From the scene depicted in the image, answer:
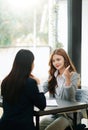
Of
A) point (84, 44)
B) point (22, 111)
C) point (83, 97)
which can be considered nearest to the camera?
point (22, 111)

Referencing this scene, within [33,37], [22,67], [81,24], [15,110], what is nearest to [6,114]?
[15,110]

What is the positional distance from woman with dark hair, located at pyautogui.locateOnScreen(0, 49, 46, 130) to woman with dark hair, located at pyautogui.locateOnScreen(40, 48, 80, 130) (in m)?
0.42

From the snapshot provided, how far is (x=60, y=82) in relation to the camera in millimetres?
2852

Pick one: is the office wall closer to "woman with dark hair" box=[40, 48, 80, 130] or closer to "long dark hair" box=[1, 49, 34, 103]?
"woman with dark hair" box=[40, 48, 80, 130]

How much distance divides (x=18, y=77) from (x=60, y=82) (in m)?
0.82

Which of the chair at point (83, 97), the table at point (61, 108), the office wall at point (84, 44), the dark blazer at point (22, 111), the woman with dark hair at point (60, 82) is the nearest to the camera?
the dark blazer at point (22, 111)

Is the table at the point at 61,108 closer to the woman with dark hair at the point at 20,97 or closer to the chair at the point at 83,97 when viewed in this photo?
the woman with dark hair at the point at 20,97

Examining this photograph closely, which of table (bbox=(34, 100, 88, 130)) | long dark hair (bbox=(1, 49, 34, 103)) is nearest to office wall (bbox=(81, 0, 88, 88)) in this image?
table (bbox=(34, 100, 88, 130))

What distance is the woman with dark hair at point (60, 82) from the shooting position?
2.55 m

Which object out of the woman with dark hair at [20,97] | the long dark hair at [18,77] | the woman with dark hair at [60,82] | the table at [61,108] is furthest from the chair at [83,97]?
the long dark hair at [18,77]

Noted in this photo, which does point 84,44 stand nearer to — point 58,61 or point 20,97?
point 58,61

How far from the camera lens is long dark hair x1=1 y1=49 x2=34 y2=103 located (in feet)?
6.93

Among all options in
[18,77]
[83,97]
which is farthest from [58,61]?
[18,77]

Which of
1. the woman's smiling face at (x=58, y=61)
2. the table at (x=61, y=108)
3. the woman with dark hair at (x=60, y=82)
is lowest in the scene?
the table at (x=61, y=108)
